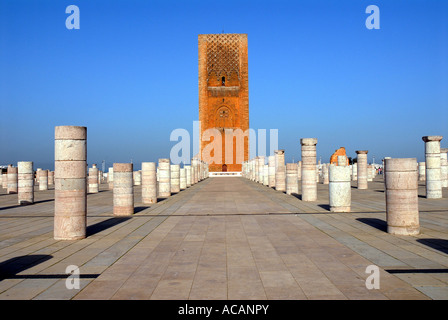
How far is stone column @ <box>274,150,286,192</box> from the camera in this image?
813 inches

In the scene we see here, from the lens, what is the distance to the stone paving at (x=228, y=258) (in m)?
4.25

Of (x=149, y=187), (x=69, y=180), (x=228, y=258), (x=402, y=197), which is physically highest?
(x=69, y=180)

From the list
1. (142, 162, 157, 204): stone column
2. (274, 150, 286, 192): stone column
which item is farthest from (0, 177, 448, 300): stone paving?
(274, 150, 286, 192): stone column

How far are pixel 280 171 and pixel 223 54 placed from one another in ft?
126

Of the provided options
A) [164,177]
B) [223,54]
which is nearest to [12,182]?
[164,177]

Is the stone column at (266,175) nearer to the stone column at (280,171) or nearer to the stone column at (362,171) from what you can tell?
the stone column at (280,171)

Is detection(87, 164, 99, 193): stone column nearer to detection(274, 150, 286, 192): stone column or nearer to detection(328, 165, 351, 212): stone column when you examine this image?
detection(274, 150, 286, 192): stone column

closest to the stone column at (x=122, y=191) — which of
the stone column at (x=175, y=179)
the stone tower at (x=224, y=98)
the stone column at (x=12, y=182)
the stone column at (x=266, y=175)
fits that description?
the stone column at (x=175, y=179)

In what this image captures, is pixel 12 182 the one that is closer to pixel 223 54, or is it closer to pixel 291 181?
pixel 291 181

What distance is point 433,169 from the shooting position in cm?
1466

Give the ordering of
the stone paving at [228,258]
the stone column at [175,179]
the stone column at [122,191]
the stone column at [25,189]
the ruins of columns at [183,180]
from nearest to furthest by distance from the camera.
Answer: the stone paving at [228,258]
the stone column at [122,191]
the stone column at [25,189]
the stone column at [175,179]
the ruins of columns at [183,180]

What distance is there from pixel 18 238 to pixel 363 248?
6099mm

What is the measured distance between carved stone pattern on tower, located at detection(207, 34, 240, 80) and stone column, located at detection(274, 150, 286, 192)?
35718 millimetres

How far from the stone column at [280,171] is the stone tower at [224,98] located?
32513 mm
